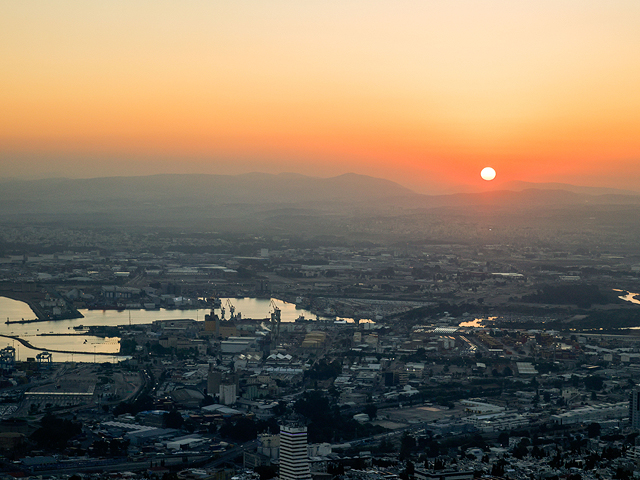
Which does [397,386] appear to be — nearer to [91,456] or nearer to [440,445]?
[440,445]

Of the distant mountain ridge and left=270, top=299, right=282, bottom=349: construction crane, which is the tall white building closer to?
left=270, top=299, right=282, bottom=349: construction crane

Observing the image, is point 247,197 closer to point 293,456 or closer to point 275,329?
point 275,329

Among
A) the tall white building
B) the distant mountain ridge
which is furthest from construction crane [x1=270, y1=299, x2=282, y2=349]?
the distant mountain ridge

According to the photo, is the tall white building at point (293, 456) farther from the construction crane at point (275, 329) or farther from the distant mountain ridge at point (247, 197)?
the distant mountain ridge at point (247, 197)

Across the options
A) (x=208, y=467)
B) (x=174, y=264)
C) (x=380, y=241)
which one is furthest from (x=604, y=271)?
(x=208, y=467)

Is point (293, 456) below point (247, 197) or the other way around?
below

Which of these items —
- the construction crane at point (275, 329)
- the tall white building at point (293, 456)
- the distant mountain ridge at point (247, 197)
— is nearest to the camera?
the tall white building at point (293, 456)

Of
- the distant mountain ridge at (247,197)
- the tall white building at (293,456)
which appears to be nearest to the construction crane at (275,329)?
the tall white building at (293,456)

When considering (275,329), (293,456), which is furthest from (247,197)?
(293,456)
